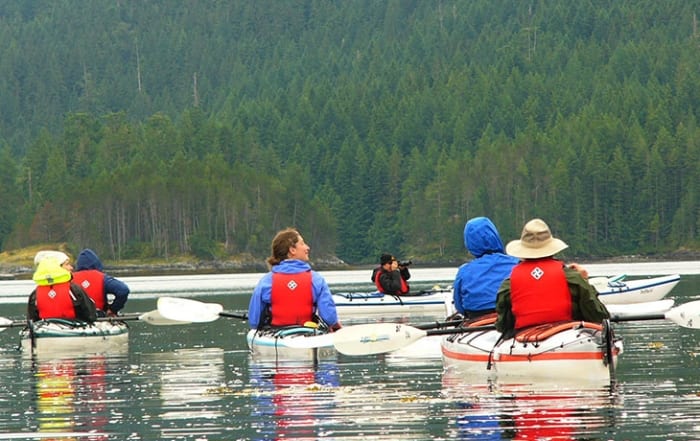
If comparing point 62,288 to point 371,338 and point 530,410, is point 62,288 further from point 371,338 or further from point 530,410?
point 530,410

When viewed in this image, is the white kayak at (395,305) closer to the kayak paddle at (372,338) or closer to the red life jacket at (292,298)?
the red life jacket at (292,298)

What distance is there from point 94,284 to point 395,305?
43.6 feet

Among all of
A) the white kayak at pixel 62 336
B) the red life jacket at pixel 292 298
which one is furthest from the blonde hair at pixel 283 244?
the white kayak at pixel 62 336

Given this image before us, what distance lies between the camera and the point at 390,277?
144 ft

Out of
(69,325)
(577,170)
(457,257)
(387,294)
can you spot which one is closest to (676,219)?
(577,170)

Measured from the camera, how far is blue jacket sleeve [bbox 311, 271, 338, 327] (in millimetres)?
23688

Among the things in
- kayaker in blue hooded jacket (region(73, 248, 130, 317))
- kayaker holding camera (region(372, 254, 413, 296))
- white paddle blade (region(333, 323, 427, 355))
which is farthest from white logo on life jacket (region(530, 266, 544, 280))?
kayaker holding camera (region(372, 254, 413, 296))

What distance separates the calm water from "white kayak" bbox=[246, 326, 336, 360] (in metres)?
0.30

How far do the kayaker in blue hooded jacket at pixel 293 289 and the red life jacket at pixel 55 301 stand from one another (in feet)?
19.2

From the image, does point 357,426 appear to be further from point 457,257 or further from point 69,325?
point 457,257

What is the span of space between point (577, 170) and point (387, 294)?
136390mm

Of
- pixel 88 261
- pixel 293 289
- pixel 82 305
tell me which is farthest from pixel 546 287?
pixel 88 261

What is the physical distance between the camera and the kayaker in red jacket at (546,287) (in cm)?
1862

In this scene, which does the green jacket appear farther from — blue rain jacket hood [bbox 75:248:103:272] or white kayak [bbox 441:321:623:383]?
blue rain jacket hood [bbox 75:248:103:272]
